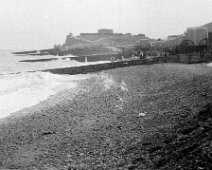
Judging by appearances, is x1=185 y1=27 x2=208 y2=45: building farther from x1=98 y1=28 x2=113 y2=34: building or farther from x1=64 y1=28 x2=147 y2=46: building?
x1=98 y1=28 x2=113 y2=34: building

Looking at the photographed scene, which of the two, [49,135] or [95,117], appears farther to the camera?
[95,117]

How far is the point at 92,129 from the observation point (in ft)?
34.8

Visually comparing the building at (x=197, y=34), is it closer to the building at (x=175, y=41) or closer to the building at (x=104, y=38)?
the building at (x=175, y=41)

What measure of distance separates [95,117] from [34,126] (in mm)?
2307

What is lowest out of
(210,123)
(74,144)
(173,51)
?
(74,144)

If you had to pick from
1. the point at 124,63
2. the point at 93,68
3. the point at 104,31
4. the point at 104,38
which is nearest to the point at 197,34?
the point at 124,63

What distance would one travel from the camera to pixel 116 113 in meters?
12.6

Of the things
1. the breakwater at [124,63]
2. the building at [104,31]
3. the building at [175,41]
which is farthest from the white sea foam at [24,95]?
the building at [104,31]

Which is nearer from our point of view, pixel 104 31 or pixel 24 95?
pixel 24 95

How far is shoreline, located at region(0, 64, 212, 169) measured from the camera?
8.02 m

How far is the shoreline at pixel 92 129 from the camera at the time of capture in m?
8.02

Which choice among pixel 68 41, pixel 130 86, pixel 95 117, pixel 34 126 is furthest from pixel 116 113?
pixel 68 41

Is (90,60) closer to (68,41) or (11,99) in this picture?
(11,99)

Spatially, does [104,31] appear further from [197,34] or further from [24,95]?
[24,95]
